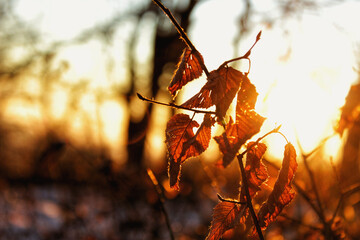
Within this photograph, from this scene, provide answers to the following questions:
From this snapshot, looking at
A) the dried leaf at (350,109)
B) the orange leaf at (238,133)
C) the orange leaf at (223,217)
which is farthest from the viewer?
the dried leaf at (350,109)

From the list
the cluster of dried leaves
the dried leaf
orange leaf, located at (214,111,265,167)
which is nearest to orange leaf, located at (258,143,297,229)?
the cluster of dried leaves

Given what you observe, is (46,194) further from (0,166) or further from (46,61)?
(46,61)

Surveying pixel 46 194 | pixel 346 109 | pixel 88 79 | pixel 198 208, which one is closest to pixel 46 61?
pixel 88 79

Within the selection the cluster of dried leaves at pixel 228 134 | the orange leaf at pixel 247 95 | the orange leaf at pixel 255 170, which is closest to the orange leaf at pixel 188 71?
the cluster of dried leaves at pixel 228 134

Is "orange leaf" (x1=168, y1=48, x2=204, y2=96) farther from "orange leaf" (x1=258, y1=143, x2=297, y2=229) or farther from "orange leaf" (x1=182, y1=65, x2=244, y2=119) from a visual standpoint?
"orange leaf" (x1=258, y1=143, x2=297, y2=229)

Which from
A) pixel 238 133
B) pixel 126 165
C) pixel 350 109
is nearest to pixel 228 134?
pixel 238 133

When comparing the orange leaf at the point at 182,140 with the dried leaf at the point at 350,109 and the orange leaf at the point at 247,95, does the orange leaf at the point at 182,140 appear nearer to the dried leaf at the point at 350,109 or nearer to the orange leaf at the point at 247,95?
the orange leaf at the point at 247,95

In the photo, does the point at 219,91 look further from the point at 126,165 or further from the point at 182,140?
the point at 126,165

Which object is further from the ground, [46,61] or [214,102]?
[46,61]
